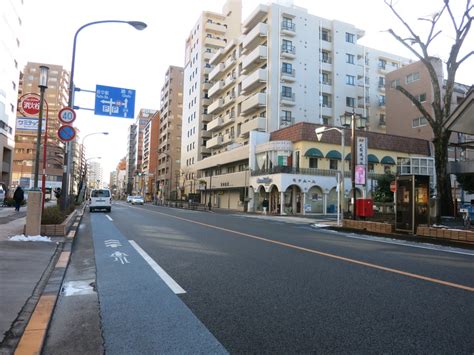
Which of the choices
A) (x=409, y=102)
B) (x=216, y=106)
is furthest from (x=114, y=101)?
(x=409, y=102)

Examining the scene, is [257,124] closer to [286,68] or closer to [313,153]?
[286,68]

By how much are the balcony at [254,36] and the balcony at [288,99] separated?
28.4 feet

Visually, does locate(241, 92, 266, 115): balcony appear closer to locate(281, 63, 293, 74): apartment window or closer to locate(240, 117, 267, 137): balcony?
locate(240, 117, 267, 137): balcony

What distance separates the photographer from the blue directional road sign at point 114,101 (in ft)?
67.9

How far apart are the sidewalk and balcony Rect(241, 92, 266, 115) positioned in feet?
133

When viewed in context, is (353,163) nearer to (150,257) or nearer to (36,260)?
(150,257)

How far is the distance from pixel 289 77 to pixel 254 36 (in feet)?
24.7

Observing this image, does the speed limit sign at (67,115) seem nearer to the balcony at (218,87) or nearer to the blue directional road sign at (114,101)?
the blue directional road sign at (114,101)

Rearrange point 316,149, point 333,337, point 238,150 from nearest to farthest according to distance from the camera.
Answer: point 333,337, point 316,149, point 238,150

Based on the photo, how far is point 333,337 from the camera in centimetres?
380

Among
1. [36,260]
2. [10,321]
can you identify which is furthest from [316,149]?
[10,321]

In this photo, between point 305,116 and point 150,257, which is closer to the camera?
point 150,257

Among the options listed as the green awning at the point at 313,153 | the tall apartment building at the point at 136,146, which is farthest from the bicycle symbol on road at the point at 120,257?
the tall apartment building at the point at 136,146

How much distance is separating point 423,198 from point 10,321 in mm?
14291
